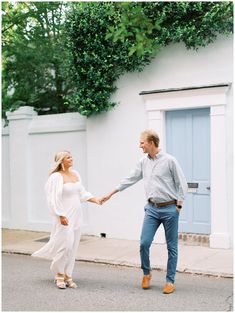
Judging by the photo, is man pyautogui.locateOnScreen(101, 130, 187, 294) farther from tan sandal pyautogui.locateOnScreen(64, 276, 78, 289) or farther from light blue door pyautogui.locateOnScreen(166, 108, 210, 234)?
light blue door pyautogui.locateOnScreen(166, 108, 210, 234)

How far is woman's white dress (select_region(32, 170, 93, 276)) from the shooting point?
21.6 ft

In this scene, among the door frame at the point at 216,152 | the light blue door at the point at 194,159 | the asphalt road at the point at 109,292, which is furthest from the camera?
the light blue door at the point at 194,159

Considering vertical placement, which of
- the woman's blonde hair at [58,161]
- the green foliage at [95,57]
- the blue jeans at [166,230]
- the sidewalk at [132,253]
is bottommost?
the sidewalk at [132,253]

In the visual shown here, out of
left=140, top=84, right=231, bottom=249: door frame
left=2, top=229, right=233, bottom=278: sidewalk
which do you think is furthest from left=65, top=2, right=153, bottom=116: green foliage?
left=2, top=229, right=233, bottom=278: sidewalk

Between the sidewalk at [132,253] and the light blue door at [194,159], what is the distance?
533 millimetres

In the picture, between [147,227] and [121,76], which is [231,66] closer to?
[121,76]

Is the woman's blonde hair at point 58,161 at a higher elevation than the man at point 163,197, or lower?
higher

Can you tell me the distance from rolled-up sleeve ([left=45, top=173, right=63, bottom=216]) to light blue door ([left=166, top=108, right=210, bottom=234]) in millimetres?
3532

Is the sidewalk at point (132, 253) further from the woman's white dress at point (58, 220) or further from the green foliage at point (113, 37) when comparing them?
the green foliage at point (113, 37)

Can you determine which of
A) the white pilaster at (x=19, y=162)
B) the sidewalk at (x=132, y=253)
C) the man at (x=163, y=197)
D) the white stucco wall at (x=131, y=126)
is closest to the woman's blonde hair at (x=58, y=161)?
the man at (x=163, y=197)

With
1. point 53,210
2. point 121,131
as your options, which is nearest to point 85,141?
point 121,131

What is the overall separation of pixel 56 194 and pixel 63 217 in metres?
0.31

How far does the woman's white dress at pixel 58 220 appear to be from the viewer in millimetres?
6570

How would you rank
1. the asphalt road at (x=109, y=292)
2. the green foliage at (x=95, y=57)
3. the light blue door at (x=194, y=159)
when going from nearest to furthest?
the asphalt road at (x=109, y=292)
the light blue door at (x=194, y=159)
the green foliage at (x=95, y=57)
